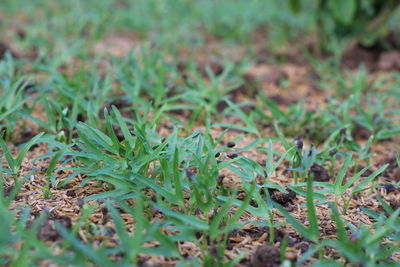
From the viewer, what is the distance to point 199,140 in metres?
1.51

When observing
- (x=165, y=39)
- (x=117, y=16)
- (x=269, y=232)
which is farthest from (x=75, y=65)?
(x=269, y=232)

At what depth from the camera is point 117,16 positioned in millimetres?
4070

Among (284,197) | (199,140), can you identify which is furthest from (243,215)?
(199,140)

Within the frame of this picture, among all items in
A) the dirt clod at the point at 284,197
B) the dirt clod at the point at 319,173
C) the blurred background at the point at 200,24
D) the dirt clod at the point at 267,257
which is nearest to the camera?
the dirt clod at the point at 267,257

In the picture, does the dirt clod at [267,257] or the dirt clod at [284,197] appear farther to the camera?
the dirt clod at [284,197]

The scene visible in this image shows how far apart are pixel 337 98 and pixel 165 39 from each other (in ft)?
4.63

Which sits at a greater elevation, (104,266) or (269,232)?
(104,266)

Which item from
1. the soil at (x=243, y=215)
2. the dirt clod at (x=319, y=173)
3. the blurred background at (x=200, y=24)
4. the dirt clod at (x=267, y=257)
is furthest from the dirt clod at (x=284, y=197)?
the blurred background at (x=200, y=24)

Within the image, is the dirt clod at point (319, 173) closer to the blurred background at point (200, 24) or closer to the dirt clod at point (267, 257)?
the dirt clod at point (267, 257)

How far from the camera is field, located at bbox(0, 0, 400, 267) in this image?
4.00ft

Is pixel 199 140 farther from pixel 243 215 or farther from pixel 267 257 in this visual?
pixel 267 257

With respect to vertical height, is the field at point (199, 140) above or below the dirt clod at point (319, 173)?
above

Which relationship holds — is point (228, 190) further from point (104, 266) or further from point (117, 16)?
point (117, 16)

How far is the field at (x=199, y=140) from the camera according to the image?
1.22 m
